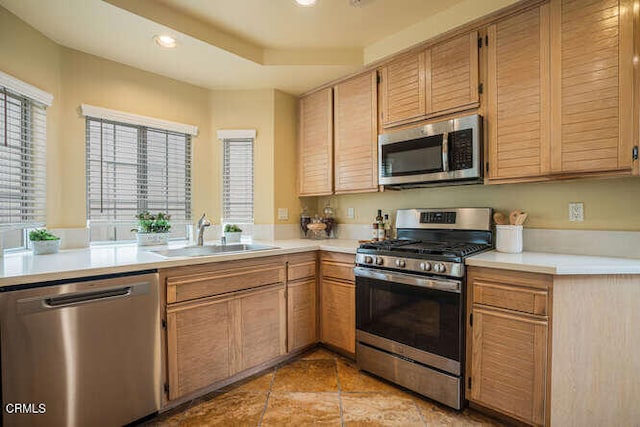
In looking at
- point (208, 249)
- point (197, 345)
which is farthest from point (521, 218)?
point (208, 249)

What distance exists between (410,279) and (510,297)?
0.56m

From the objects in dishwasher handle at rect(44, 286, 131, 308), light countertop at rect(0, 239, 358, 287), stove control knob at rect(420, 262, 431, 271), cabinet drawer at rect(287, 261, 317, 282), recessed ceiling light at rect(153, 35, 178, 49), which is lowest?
cabinet drawer at rect(287, 261, 317, 282)

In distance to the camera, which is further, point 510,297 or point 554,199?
point 554,199

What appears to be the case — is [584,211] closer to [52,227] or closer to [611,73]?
[611,73]

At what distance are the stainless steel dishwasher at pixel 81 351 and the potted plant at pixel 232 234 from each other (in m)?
1.11

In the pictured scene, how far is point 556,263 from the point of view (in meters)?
1.62

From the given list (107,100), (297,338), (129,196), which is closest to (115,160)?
(129,196)

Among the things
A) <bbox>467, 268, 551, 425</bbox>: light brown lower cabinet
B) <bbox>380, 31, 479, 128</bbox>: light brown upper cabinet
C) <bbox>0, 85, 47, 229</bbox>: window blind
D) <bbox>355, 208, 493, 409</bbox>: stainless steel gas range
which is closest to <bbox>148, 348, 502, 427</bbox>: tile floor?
<bbox>355, 208, 493, 409</bbox>: stainless steel gas range

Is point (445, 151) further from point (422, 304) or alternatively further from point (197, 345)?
point (197, 345)

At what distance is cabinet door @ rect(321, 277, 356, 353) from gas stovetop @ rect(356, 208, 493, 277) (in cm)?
37

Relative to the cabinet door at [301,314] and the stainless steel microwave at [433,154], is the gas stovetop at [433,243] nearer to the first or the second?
the stainless steel microwave at [433,154]

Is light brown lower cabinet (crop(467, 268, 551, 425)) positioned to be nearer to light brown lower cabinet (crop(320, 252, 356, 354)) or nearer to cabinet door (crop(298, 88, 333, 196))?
light brown lower cabinet (crop(320, 252, 356, 354))

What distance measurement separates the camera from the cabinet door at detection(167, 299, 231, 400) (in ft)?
6.21

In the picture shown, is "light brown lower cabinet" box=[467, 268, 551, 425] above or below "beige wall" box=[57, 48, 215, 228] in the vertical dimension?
below
